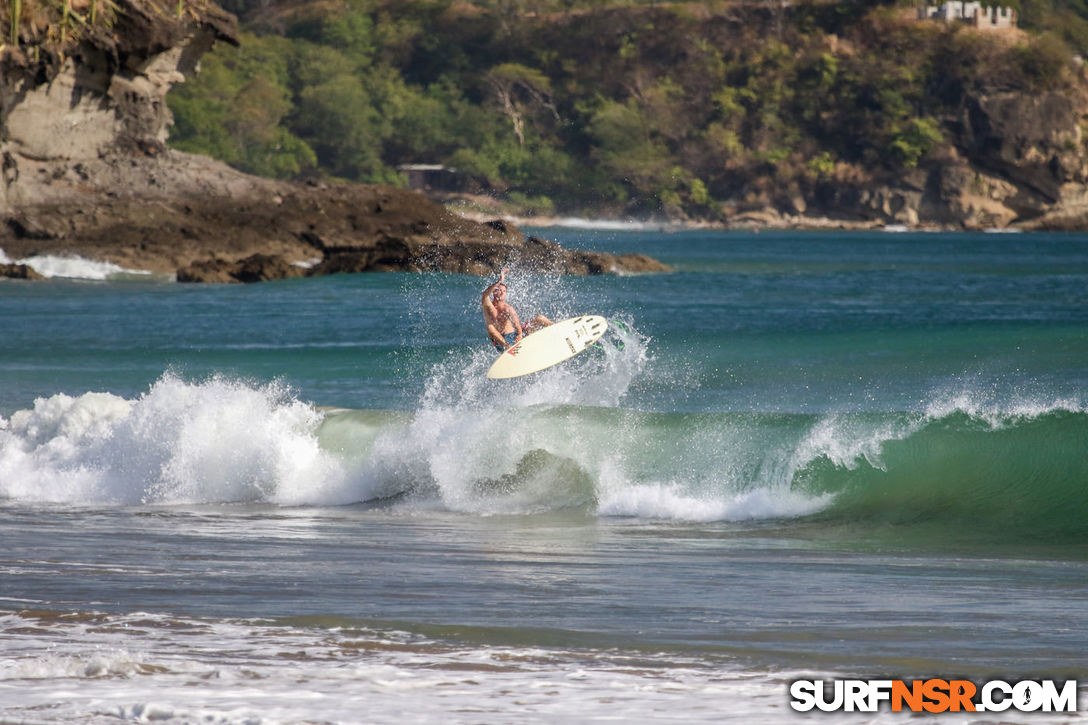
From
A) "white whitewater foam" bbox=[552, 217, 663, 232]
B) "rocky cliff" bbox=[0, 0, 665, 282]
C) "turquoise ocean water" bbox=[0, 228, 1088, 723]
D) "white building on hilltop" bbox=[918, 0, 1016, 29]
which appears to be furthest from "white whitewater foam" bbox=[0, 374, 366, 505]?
"white building on hilltop" bbox=[918, 0, 1016, 29]

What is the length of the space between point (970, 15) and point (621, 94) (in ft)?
108

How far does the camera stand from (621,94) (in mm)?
129750

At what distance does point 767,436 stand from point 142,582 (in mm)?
6588

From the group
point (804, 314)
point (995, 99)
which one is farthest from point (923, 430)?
point (995, 99)

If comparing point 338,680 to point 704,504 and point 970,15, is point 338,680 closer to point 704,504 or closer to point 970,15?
point 704,504

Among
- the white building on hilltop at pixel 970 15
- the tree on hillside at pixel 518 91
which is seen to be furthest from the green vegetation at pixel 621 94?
the white building on hilltop at pixel 970 15

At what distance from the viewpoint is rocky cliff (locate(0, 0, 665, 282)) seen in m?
40.4

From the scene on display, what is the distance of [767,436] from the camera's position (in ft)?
42.8

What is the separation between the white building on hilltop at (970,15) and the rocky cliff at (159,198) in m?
92.3

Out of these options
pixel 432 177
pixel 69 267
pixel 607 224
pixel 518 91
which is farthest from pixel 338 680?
pixel 518 91

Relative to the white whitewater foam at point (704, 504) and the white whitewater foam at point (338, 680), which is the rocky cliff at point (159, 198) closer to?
the white whitewater foam at point (704, 504)

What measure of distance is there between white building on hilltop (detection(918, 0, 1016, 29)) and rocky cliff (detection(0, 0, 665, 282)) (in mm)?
92334

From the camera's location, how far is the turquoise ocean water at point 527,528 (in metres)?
6.17

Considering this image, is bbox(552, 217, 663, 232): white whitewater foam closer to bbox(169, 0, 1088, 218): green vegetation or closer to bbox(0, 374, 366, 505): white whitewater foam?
bbox(169, 0, 1088, 218): green vegetation
